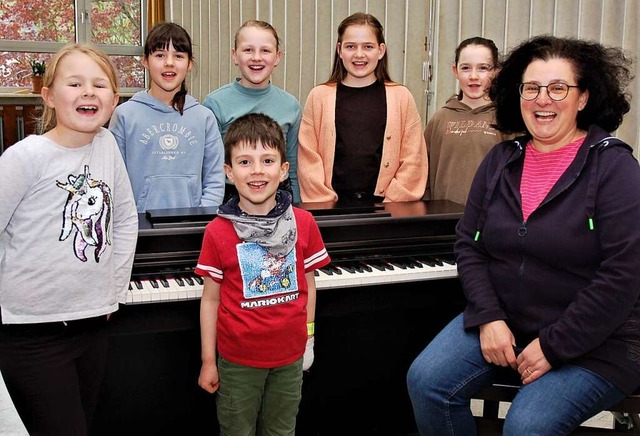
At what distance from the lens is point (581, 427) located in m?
2.08

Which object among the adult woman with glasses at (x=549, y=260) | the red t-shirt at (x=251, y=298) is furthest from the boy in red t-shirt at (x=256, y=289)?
the adult woman with glasses at (x=549, y=260)

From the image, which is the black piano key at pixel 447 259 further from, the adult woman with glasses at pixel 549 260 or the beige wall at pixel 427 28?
the beige wall at pixel 427 28

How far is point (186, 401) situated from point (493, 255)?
1138mm

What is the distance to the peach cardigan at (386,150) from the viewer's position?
107 inches

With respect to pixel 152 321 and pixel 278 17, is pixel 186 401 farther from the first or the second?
pixel 278 17

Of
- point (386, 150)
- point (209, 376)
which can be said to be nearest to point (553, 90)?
point (386, 150)

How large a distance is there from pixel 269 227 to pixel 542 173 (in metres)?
0.76

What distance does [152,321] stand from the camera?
1.93 metres

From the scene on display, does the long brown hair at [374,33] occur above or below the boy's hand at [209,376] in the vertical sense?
above

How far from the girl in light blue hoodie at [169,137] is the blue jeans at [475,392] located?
1.05 metres

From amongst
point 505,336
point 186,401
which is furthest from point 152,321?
point 505,336

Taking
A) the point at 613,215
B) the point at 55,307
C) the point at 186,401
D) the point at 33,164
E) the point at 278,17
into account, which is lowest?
the point at 186,401

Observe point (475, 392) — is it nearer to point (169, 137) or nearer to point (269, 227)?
point (269, 227)

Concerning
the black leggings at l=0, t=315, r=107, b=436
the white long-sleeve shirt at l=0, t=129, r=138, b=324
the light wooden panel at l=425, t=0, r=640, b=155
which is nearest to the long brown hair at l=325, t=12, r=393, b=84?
the light wooden panel at l=425, t=0, r=640, b=155
